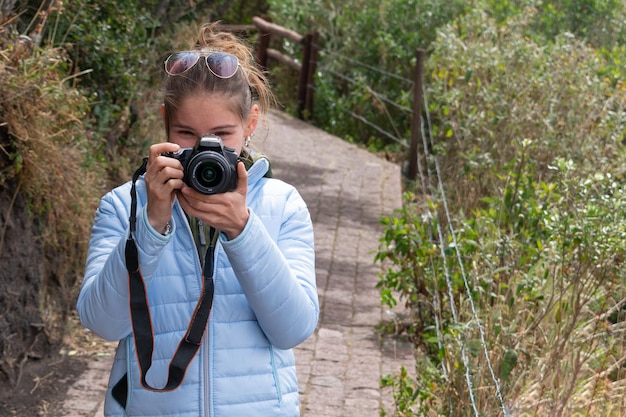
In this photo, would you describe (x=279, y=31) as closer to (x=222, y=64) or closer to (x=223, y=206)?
(x=222, y=64)

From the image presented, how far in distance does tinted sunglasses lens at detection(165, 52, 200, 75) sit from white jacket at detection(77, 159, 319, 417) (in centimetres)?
33

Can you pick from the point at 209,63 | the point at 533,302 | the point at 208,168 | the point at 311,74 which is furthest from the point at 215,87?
the point at 311,74

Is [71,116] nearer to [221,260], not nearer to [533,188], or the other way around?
[533,188]

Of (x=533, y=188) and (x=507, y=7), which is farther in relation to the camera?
(x=507, y=7)

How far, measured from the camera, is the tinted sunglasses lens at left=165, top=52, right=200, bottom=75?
2.62 metres

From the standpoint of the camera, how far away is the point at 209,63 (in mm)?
2621

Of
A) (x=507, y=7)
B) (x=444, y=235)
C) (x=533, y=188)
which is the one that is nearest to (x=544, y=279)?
(x=533, y=188)

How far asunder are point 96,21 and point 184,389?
540 cm

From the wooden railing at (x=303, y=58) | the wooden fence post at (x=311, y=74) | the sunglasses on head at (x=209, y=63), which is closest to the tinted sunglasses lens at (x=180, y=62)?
the sunglasses on head at (x=209, y=63)

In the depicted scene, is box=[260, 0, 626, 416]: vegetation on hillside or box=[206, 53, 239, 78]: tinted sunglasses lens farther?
box=[260, 0, 626, 416]: vegetation on hillside

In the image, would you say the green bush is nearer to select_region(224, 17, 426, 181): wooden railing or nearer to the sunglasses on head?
the sunglasses on head

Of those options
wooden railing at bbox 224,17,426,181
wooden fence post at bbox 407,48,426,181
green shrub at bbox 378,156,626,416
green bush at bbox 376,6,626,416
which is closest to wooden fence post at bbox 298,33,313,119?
wooden railing at bbox 224,17,426,181

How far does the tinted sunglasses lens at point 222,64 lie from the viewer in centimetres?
261

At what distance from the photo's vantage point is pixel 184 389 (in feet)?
8.15
